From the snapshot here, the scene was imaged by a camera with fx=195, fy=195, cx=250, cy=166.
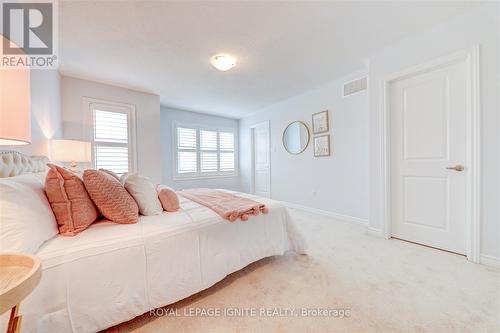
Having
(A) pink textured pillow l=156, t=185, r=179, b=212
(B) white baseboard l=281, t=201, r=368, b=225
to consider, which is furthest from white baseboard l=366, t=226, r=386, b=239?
(A) pink textured pillow l=156, t=185, r=179, b=212

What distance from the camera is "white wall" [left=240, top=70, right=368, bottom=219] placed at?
10.3 ft

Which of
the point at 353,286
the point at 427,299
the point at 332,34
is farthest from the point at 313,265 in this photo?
the point at 332,34

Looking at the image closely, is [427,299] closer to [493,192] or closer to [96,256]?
[493,192]

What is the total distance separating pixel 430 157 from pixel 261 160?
3.54m

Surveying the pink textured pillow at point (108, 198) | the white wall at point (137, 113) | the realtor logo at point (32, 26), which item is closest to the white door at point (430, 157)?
the pink textured pillow at point (108, 198)

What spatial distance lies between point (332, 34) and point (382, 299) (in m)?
2.54

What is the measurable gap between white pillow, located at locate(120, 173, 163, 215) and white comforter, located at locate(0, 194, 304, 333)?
0.09m

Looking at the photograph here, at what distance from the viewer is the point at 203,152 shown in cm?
533

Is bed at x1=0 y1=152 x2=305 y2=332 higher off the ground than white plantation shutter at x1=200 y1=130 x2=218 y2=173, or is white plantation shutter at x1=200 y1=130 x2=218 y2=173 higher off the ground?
white plantation shutter at x1=200 y1=130 x2=218 y2=173

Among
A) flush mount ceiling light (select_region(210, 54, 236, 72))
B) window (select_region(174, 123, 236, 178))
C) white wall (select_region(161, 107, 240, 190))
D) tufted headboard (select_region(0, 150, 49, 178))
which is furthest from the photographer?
window (select_region(174, 123, 236, 178))

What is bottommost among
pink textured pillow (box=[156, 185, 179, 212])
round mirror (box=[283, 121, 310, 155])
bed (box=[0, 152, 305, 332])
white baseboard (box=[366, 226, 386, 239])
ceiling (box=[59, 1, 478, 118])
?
white baseboard (box=[366, 226, 386, 239])

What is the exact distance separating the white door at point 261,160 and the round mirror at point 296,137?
70 centimetres

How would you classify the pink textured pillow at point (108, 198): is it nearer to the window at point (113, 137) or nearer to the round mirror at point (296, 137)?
the window at point (113, 137)

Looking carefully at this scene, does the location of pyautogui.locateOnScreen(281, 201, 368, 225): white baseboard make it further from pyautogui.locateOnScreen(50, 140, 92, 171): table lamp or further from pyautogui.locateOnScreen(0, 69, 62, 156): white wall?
pyautogui.locateOnScreen(0, 69, 62, 156): white wall
